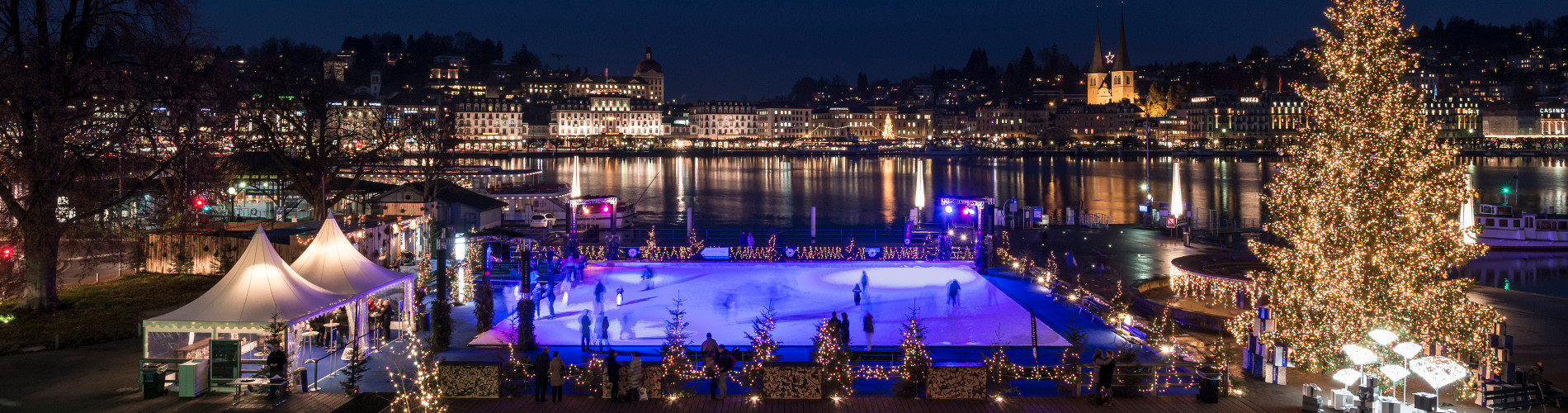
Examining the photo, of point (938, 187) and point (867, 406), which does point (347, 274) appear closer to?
point (867, 406)

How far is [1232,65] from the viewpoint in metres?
192

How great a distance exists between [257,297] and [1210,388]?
10536 millimetres

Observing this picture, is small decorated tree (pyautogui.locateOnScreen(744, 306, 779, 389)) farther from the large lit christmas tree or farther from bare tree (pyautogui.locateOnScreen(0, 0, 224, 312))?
bare tree (pyautogui.locateOnScreen(0, 0, 224, 312))

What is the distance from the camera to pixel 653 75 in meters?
185

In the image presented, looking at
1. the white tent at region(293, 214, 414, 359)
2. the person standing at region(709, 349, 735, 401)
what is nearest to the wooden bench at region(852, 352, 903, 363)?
the person standing at region(709, 349, 735, 401)

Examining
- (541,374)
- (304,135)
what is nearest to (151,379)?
(541,374)

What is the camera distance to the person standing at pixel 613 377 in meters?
10.4

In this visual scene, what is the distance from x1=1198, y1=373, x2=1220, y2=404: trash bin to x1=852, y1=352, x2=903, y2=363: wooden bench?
11.1 feet

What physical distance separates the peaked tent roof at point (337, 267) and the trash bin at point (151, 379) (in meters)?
2.92

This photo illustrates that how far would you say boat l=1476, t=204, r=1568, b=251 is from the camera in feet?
102

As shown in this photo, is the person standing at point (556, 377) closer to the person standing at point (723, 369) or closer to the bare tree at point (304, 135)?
the person standing at point (723, 369)

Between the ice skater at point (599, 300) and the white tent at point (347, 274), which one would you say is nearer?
the white tent at point (347, 274)

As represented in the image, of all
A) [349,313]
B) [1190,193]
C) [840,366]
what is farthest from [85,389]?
[1190,193]

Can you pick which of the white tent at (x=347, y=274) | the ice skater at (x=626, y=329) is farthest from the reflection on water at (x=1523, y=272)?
the white tent at (x=347, y=274)
